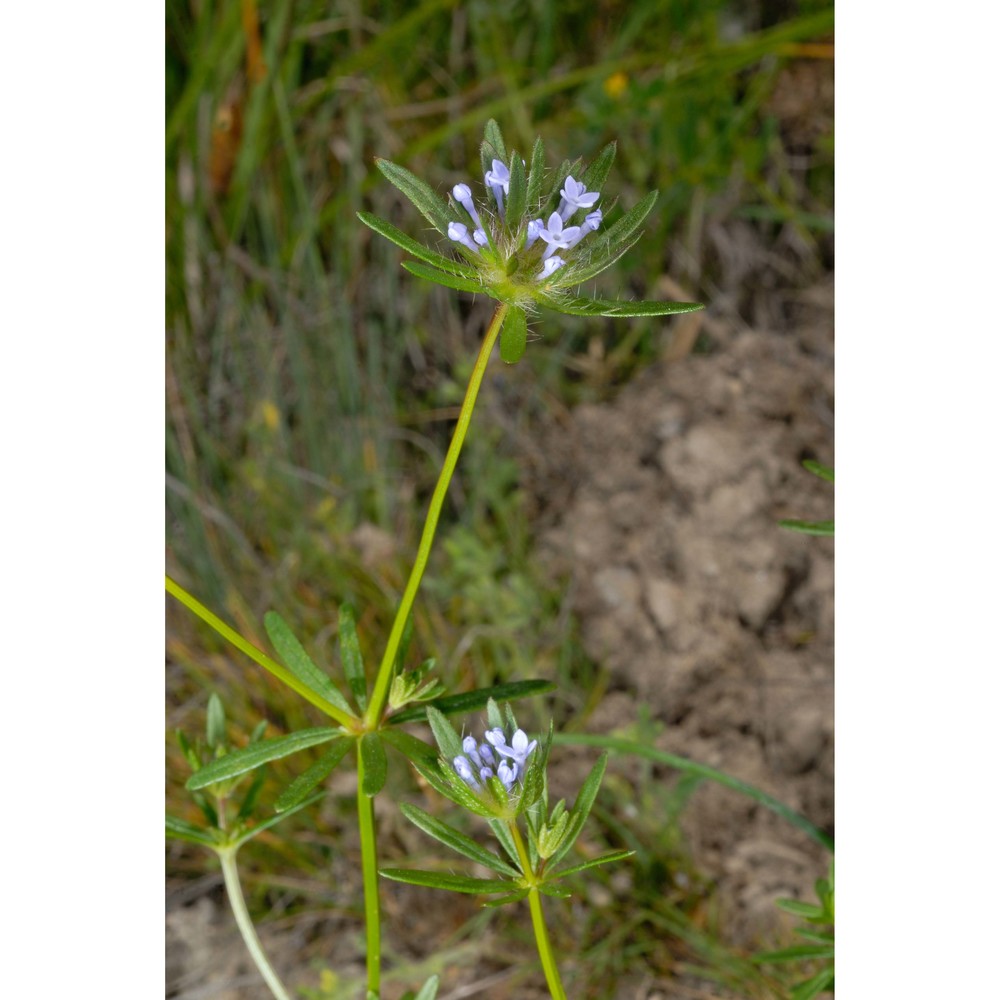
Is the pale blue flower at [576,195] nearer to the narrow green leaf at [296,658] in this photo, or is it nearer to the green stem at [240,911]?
the narrow green leaf at [296,658]

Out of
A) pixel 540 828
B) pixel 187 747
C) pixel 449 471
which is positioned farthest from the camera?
pixel 187 747

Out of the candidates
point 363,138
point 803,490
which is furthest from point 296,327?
point 803,490

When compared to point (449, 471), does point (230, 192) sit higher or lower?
higher

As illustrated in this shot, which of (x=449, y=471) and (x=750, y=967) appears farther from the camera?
(x=750, y=967)

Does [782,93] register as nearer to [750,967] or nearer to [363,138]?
[363,138]

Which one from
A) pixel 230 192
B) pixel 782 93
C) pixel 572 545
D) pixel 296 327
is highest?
pixel 782 93

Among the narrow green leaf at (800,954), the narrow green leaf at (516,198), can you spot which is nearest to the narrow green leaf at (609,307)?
the narrow green leaf at (516,198)
